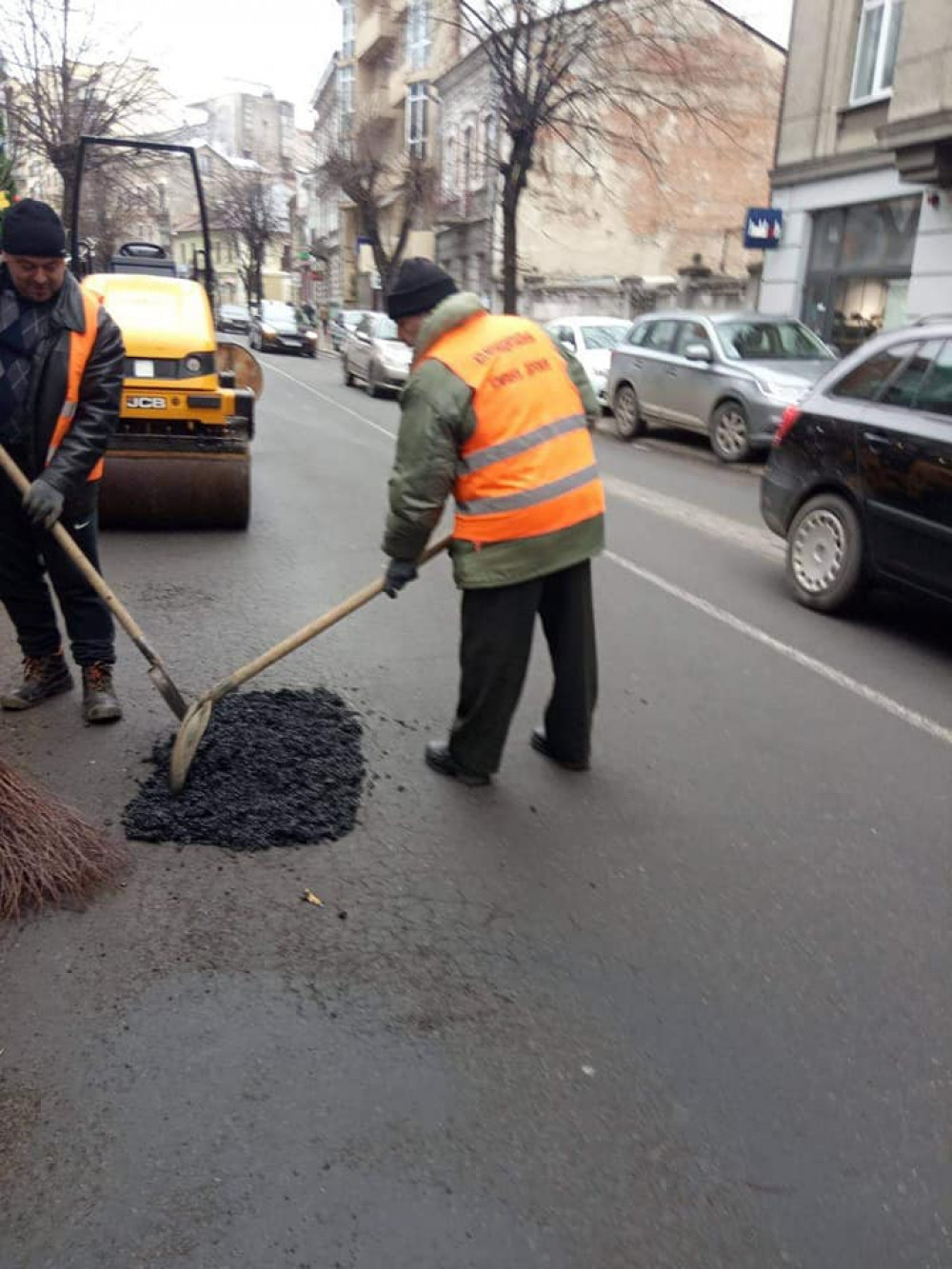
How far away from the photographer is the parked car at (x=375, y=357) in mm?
18906

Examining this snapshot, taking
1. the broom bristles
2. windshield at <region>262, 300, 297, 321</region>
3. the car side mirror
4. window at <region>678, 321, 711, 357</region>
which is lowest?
windshield at <region>262, 300, 297, 321</region>

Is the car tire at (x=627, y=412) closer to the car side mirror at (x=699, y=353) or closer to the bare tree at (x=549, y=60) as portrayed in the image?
the car side mirror at (x=699, y=353)

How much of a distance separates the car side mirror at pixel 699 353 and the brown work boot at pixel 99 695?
33.7ft

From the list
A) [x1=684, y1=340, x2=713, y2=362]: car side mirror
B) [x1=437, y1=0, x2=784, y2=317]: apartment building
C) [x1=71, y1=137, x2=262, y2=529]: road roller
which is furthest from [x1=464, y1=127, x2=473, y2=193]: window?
[x1=71, y1=137, x2=262, y2=529]: road roller

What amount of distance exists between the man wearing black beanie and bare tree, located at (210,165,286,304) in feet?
168

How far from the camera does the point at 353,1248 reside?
2039mm

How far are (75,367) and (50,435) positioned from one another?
28cm

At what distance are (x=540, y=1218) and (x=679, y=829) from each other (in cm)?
182

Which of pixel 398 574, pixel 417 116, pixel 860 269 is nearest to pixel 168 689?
pixel 398 574

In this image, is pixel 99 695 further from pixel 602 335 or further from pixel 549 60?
pixel 549 60

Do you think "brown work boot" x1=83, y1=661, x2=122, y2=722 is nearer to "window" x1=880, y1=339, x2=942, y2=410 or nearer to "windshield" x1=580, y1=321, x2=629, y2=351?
"window" x1=880, y1=339, x2=942, y2=410

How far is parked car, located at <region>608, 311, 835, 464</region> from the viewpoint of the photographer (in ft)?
41.5

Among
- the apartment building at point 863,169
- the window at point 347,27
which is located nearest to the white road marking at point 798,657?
the apartment building at point 863,169

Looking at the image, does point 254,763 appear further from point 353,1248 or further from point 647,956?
point 353,1248
